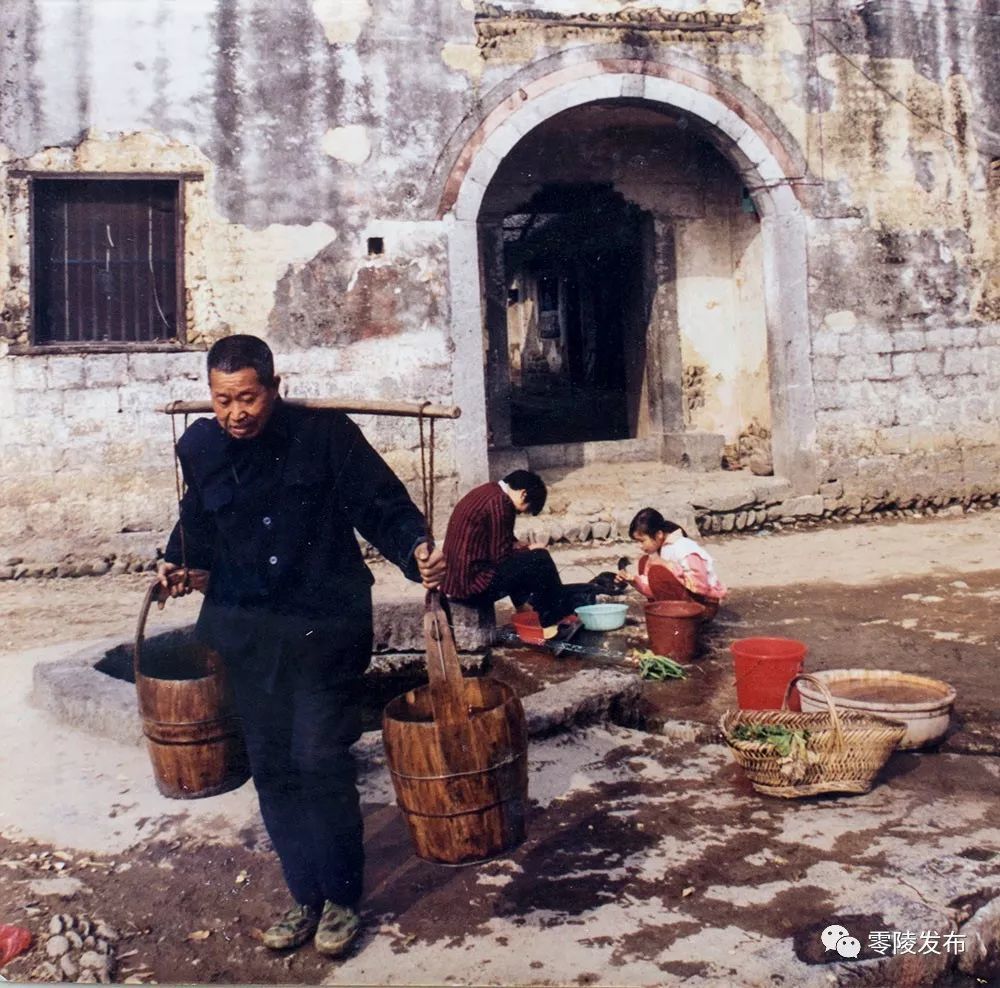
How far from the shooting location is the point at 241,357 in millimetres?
2584

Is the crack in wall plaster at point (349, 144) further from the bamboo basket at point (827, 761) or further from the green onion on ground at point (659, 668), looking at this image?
the bamboo basket at point (827, 761)

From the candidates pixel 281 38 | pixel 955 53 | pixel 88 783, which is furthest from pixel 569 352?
pixel 88 783

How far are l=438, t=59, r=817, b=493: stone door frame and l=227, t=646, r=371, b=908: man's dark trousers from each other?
601 cm

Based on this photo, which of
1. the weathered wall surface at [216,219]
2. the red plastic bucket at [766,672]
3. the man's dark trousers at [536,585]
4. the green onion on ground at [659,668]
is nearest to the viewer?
the red plastic bucket at [766,672]

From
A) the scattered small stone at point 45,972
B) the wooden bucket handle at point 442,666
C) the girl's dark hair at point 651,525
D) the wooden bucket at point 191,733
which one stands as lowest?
the scattered small stone at point 45,972

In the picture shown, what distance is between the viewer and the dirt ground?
2.70 metres

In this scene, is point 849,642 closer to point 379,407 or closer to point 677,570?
point 677,570

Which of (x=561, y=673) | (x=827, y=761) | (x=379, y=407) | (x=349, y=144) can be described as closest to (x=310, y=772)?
(x=379, y=407)

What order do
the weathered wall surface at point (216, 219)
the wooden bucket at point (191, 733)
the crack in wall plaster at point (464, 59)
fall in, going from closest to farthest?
the wooden bucket at point (191, 733) → the weathered wall surface at point (216, 219) → the crack in wall plaster at point (464, 59)

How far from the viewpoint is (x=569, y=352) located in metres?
17.8

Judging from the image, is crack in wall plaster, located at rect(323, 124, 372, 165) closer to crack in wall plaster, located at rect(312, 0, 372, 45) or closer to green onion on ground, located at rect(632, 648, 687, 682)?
crack in wall plaster, located at rect(312, 0, 372, 45)

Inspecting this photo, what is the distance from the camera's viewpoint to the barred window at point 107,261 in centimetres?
796

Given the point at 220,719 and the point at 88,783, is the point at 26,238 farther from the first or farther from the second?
the point at 220,719

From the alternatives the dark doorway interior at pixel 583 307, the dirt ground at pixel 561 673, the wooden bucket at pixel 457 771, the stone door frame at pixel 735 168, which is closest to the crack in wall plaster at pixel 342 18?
the stone door frame at pixel 735 168
